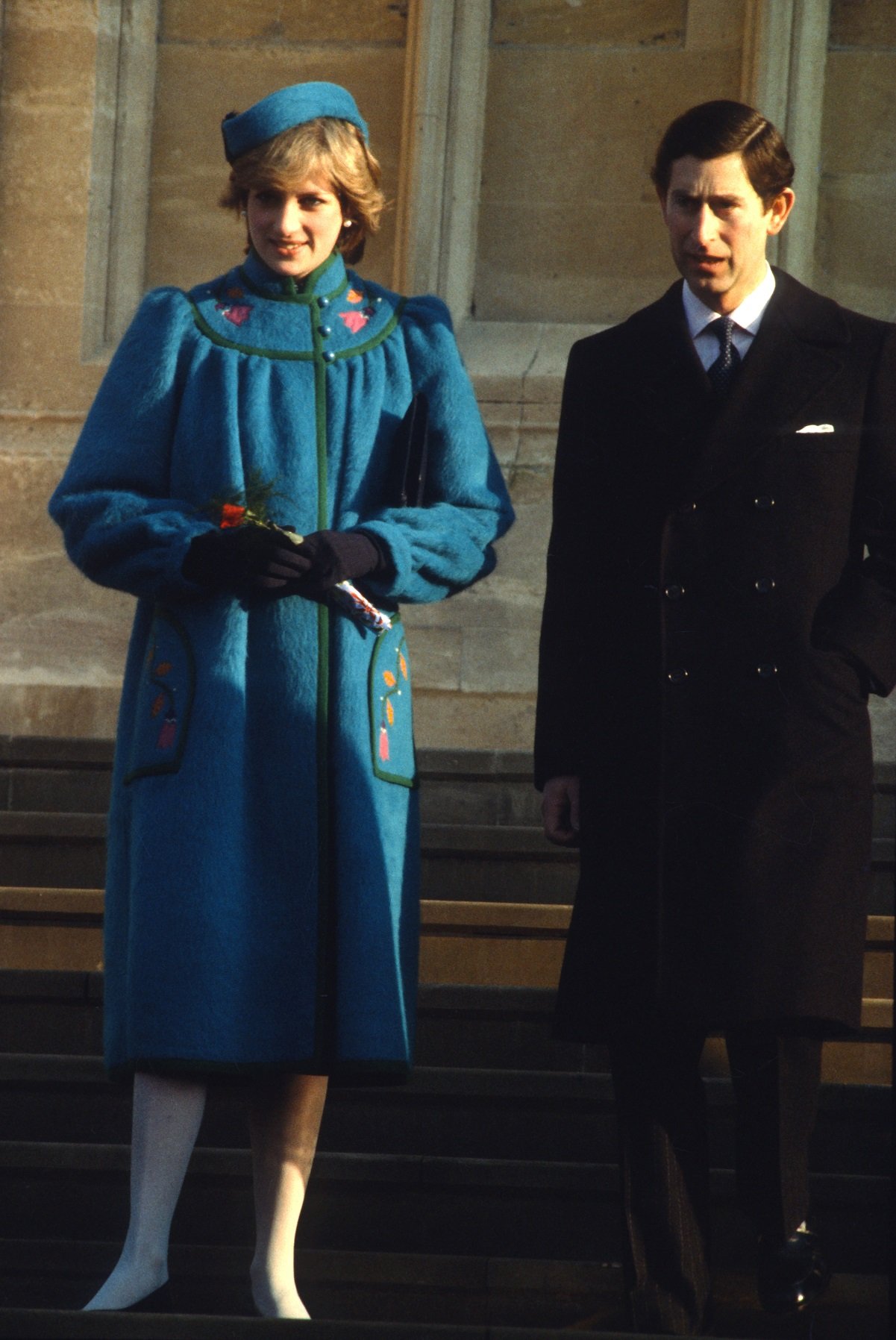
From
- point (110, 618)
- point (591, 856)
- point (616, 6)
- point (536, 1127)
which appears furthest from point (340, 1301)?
point (616, 6)

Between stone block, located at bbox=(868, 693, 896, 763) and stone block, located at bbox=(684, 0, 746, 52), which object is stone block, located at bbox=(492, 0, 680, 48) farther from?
stone block, located at bbox=(868, 693, 896, 763)

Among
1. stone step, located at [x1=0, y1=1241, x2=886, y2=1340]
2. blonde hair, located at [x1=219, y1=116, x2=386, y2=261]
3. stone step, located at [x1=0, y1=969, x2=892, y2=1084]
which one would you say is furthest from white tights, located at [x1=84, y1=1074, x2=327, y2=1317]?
blonde hair, located at [x1=219, y1=116, x2=386, y2=261]

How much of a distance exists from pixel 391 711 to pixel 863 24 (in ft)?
17.2

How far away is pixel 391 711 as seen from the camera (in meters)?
4.02

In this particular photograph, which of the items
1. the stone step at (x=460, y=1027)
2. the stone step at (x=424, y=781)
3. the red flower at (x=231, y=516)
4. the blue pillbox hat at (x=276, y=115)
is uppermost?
the blue pillbox hat at (x=276, y=115)

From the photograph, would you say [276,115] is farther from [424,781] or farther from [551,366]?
[551,366]

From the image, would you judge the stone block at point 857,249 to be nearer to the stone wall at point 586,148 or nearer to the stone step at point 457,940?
the stone wall at point 586,148

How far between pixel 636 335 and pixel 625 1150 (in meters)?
1.38

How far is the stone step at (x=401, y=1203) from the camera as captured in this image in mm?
4324

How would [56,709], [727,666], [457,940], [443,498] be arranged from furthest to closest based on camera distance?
1. [56,709]
2. [457,940]
3. [443,498]
4. [727,666]

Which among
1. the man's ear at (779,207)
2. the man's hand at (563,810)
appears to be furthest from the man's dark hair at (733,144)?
the man's hand at (563,810)

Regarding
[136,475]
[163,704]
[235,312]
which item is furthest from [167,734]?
[235,312]

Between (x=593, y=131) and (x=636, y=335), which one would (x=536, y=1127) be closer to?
(x=636, y=335)

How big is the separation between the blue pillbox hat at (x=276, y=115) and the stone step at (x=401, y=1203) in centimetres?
193
